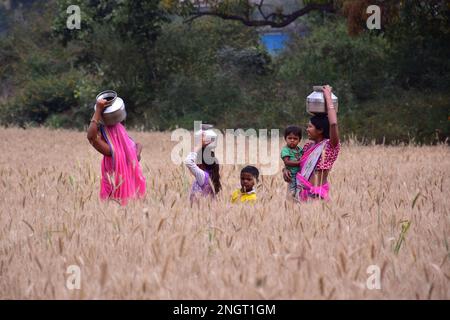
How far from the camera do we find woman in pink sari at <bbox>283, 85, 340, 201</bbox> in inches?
243

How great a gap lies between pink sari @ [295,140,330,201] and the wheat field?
0.41 feet

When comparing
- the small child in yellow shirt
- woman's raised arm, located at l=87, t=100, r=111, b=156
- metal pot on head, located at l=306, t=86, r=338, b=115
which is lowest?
the small child in yellow shirt

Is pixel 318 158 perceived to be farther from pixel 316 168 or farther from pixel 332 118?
pixel 332 118

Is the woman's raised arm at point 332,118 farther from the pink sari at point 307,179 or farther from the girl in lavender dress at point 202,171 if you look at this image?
the girl in lavender dress at point 202,171

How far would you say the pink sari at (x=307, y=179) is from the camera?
621 centimetres

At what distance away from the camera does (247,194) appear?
634cm

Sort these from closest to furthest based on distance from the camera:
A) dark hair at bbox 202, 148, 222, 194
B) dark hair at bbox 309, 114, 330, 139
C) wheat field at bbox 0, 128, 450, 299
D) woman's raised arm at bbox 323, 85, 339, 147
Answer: wheat field at bbox 0, 128, 450, 299 < woman's raised arm at bbox 323, 85, 339, 147 < dark hair at bbox 309, 114, 330, 139 < dark hair at bbox 202, 148, 222, 194

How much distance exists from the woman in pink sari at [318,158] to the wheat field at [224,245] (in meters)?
0.17

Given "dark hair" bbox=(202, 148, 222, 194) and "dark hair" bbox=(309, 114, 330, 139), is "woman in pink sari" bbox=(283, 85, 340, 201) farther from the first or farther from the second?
"dark hair" bbox=(202, 148, 222, 194)

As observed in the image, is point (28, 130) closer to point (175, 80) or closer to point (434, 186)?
point (175, 80)

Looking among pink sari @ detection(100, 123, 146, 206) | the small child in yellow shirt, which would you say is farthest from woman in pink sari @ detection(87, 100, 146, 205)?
the small child in yellow shirt

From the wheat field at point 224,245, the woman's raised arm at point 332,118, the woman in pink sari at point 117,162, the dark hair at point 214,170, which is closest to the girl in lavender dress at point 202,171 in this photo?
the dark hair at point 214,170

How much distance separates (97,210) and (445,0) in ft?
40.4

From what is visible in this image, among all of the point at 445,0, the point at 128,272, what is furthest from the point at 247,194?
the point at 445,0
